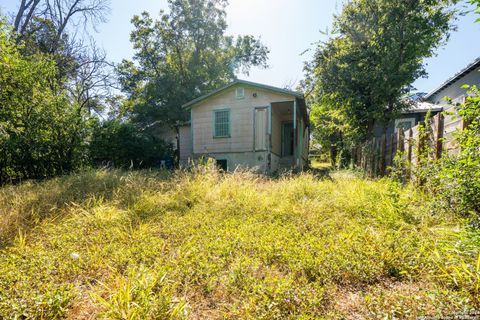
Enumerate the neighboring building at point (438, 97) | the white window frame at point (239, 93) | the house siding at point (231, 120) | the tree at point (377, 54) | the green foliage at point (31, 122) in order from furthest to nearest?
1. the neighboring building at point (438, 97)
2. the white window frame at point (239, 93)
3. the house siding at point (231, 120)
4. the tree at point (377, 54)
5. the green foliage at point (31, 122)

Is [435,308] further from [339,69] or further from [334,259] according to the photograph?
[339,69]

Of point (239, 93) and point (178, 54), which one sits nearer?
point (239, 93)

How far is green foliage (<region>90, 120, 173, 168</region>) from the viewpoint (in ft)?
38.1

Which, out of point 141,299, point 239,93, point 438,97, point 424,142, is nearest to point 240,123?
point 239,93

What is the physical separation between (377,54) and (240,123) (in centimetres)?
696

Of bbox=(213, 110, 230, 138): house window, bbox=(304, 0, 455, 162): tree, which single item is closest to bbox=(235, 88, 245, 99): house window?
bbox=(213, 110, 230, 138): house window

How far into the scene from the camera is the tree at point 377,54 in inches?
380

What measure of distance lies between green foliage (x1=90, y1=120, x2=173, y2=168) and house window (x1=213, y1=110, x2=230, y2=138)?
4118mm

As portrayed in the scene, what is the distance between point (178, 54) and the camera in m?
19.6

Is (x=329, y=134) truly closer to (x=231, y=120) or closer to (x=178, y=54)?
(x=231, y=120)

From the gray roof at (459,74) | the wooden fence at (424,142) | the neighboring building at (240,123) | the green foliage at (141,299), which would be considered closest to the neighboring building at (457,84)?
the gray roof at (459,74)

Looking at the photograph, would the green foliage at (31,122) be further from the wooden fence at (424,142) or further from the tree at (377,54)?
the tree at (377,54)

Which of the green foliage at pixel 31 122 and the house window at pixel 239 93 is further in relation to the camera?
the house window at pixel 239 93

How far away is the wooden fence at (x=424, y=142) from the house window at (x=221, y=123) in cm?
664
